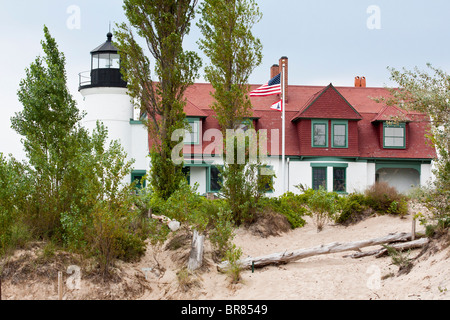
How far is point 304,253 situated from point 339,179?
15288mm

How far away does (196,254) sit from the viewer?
45.9ft

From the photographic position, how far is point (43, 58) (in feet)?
51.8

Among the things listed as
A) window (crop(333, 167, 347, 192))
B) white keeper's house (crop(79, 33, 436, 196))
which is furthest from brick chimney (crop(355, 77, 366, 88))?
window (crop(333, 167, 347, 192))

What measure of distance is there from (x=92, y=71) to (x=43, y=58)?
41.3ft

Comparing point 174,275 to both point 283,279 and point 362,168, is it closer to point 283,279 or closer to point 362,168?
point 283,279

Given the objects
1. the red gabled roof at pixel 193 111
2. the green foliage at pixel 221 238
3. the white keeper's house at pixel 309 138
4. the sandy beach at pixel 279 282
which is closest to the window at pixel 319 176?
the white keeper's house at pixel 309 138

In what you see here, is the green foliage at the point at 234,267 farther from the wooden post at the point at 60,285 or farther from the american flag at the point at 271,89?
the american flag at the point at 271,89

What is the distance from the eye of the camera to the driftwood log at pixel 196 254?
13.8 metres

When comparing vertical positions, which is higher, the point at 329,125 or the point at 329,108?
the point at 329,108

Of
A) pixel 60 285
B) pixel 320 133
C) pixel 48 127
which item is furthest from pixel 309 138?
pixel 60 285

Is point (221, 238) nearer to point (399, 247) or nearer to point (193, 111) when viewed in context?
point (399, 247)

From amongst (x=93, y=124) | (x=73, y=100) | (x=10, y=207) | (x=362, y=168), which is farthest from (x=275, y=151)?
(x=10, y=207)

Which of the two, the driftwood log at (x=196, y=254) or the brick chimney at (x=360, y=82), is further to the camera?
the brick chimney at (x=360, y=82)
